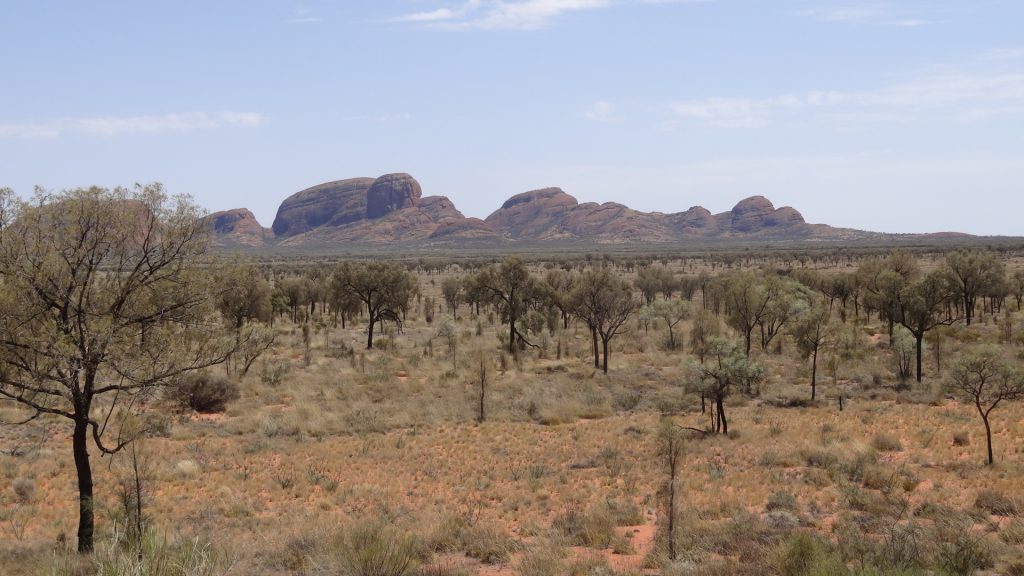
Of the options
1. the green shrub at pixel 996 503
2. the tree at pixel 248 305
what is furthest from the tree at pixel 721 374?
the tree at pixel 248 305

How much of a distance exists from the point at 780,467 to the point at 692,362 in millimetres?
6366

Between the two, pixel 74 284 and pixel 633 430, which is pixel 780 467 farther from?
pixel 74 284

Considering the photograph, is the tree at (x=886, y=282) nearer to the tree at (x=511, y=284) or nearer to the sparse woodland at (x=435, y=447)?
the sparse woodland at (x=435, y=447)

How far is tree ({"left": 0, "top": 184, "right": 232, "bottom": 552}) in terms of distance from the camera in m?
10.9

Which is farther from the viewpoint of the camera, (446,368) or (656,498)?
(446,368)

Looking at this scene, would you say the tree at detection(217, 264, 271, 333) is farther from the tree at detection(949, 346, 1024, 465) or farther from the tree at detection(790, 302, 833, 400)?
the tree at detection(790, 302, 833, 400)

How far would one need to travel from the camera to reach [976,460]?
60.3ft

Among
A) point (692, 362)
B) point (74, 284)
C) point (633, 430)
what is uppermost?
point (74, 284)

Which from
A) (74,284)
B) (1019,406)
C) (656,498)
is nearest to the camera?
(74,284)

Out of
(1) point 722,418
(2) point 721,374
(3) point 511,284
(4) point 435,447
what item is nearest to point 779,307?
(3) point 511,284

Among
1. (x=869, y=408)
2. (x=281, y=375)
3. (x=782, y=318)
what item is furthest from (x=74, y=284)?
(x=782, y=318)

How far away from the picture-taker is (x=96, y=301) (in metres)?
11.8

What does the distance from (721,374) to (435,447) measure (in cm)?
1067

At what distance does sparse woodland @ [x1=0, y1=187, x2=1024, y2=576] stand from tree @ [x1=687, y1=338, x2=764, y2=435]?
0.12m
